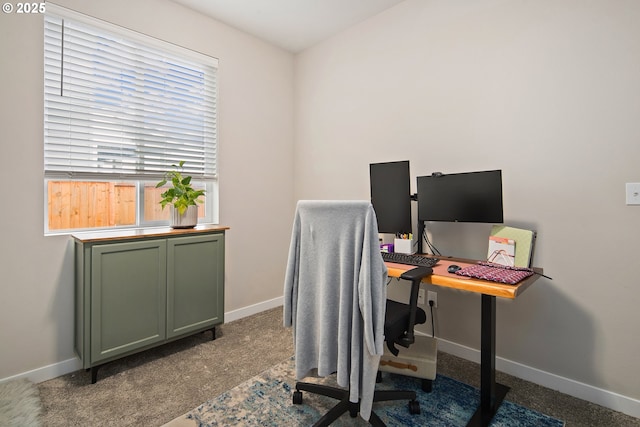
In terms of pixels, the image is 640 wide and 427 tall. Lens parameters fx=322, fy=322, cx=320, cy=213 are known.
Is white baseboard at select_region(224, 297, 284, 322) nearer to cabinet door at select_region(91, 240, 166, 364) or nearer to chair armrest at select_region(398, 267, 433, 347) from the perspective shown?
cabinet door at select_region(91, 240, 166, 364)

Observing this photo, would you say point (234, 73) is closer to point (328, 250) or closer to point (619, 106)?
point (328, 250)

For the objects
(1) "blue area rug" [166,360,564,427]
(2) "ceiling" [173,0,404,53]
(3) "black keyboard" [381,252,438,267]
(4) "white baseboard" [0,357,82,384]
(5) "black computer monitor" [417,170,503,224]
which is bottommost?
(1) "blue area rug" [166,360,564,427]

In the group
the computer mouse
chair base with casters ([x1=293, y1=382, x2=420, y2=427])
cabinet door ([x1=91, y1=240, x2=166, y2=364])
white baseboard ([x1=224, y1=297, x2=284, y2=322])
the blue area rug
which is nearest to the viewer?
chair base with casters ([x1=293, y1=382, x2=420, y2=427])

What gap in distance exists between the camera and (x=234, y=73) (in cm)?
312

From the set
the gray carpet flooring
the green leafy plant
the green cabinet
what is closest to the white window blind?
the green leafy plant

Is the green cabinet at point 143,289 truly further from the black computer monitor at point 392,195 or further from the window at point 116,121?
the black computer monitor at point 392,195

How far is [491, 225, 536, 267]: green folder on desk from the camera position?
1916mm

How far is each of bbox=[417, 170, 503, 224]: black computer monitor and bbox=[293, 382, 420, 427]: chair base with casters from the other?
1.15 meters

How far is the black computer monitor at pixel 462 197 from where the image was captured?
2.03 m

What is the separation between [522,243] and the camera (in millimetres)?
1947

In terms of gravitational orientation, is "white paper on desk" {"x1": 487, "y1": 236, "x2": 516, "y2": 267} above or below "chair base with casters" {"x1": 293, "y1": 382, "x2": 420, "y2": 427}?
above

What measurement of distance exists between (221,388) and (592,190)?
99.8 inches

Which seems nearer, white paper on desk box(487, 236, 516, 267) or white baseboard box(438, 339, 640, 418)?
white baseboard box(438, 339, 640, 418)

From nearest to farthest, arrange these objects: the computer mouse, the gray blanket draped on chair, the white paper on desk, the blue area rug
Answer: the gray blanket draped on chair < the blue area rug < the computer mouse < the white paper on desk
